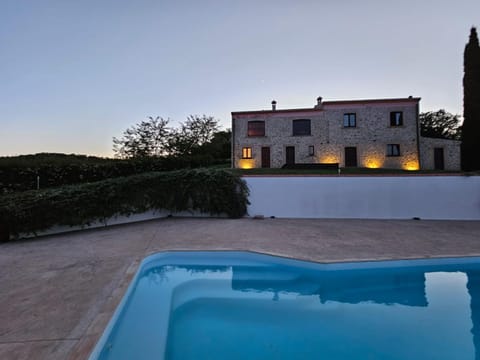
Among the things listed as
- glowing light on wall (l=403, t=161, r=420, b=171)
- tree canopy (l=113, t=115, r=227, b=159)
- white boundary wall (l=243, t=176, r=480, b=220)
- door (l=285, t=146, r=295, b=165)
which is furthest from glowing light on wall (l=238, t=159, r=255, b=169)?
glowing light on wall (l=403, t=161, r=420, b=171)

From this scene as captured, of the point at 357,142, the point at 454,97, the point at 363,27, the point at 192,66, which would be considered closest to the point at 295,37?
the point at 363,27

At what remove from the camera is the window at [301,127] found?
736 inches

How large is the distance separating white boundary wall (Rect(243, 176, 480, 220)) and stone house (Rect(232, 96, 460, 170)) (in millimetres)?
9376

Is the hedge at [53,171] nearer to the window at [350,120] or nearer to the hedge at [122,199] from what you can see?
the hedge at [122,199]

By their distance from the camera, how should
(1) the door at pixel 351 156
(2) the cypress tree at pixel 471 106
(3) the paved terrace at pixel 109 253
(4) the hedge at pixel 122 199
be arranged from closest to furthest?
(3) the paved terrace at pixel 109 253 < (4) the hedge at pixel 122 199 < (2) the cypress tree at pixel 471 106 < (1) the door at pixel 351 156

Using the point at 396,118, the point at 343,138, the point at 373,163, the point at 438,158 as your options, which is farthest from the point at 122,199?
the point at 438,158

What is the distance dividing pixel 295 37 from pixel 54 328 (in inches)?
525

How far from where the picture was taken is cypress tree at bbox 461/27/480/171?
11.4 metres

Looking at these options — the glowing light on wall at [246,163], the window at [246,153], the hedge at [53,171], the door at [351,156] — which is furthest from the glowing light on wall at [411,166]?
the hedge at [53,171]

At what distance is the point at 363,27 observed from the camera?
1048cm

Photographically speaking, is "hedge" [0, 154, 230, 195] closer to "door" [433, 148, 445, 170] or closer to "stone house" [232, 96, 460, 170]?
"stone house" [232, 96, 460, 170]

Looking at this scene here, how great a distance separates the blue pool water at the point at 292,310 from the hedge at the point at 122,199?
4.43m

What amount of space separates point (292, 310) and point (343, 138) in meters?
17.5

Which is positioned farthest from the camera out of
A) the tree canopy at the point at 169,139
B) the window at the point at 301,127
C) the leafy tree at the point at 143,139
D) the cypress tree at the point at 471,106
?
the tree canopy at the point at 169,139
